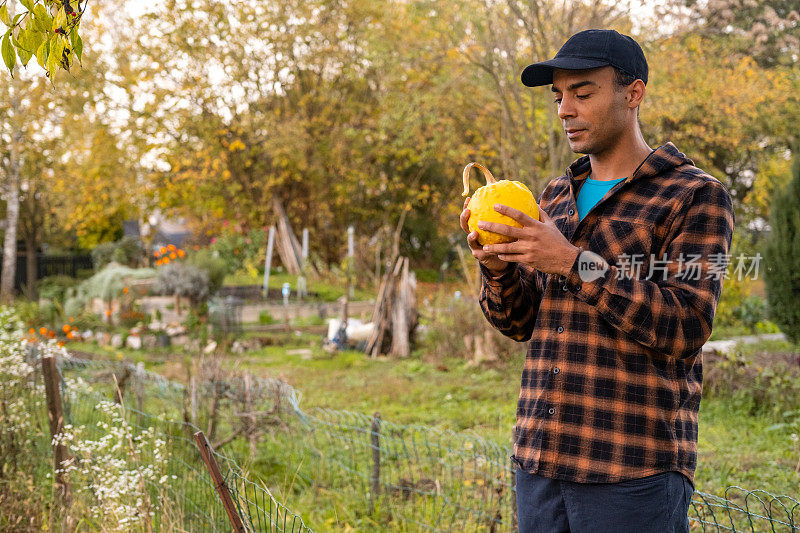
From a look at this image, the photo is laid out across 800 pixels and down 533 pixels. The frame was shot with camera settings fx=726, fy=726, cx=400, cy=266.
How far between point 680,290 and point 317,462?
3.61 metres

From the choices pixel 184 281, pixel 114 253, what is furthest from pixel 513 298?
pixel 114 253

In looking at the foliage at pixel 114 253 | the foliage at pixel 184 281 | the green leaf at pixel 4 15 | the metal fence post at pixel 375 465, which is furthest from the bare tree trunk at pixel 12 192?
the green leaf at pixel 4 15

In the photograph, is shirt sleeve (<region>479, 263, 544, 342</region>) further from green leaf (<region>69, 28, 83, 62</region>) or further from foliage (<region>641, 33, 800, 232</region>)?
foliage (<region>641, 33, 800, 232</region>)

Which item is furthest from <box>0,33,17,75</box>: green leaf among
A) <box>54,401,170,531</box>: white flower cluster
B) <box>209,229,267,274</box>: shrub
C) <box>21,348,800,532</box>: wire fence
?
<box>209,229,267,274</box>: shrub

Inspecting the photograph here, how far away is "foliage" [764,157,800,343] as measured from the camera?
7766 mm

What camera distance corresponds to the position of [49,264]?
19.1 metres

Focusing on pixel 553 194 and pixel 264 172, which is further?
pixel 264 172

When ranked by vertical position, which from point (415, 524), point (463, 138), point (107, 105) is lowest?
point (415, 524)

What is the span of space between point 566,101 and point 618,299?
485 millimetres

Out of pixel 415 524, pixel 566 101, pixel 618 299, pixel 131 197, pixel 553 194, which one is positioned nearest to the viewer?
pixel 618 299

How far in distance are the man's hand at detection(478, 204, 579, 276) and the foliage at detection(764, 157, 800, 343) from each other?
7106 millimetres

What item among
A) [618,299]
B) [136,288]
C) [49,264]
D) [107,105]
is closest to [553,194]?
[618,299]

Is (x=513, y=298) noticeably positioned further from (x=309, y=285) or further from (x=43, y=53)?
(x=309, y=285)

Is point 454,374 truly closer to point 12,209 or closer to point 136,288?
point 136,288
